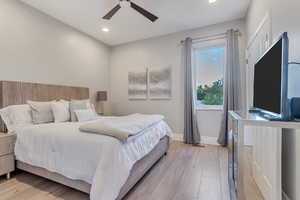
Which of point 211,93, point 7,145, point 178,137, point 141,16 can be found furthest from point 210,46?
point 7,145

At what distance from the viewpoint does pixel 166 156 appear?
9.96 ft

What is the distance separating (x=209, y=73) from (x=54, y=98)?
3.77 m

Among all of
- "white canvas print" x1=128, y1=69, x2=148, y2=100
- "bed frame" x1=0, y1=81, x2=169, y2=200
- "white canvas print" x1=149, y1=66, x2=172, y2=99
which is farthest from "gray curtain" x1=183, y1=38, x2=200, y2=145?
"white canvas print" x1=128, y1=69, x2=148, y2=100

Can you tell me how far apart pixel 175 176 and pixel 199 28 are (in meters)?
3.51

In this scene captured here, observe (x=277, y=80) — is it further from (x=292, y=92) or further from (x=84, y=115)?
(x=84, y=115)

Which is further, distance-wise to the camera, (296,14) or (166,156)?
(166,156)

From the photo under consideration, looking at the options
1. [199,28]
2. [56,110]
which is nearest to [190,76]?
[199,28]

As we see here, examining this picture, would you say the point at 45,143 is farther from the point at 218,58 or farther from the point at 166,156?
the point at 218,58

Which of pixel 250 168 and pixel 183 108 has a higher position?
pixel 183 108

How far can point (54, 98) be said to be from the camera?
11.0ft

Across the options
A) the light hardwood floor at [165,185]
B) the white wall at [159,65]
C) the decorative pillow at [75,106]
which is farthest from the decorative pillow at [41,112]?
the white wall at [159,65]

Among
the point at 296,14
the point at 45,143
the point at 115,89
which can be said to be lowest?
the point at 45,143

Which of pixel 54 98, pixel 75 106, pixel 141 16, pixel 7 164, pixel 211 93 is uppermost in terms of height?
pixel 141 16

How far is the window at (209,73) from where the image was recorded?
3.82 metres
